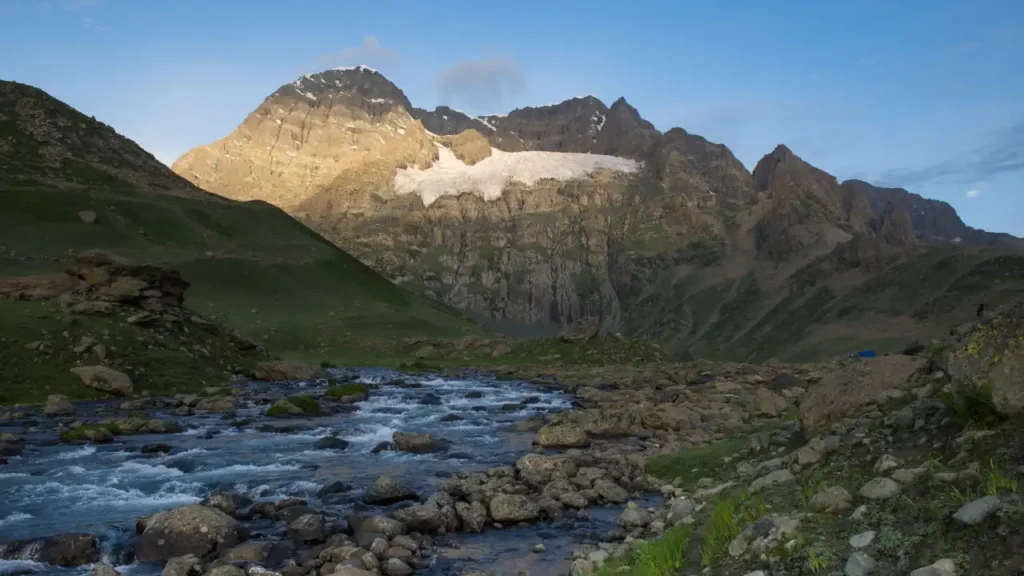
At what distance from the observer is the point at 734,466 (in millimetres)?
22484

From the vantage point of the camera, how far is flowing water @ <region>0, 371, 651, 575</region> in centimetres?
1886

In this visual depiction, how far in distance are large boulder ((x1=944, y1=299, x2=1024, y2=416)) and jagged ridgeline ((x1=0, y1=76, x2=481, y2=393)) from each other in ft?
290

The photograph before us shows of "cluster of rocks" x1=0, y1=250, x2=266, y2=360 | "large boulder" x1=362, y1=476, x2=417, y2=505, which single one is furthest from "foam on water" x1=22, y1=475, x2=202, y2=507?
"cluster of rocks" x1=0, y1=250, x2=266, y2=360

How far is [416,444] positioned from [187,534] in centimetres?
1538

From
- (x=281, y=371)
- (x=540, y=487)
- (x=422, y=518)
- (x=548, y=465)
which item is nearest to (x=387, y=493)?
(x=422, y=518)

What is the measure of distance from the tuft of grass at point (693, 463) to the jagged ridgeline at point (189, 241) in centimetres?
7394

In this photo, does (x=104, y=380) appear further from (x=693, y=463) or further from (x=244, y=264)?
(x=244, y=264)

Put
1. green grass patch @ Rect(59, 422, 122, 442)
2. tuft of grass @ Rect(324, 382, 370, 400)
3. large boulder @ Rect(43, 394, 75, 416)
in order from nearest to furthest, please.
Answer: green grass patch @ Rect(59, 422, 122, 442)
large boulder @ Rect(43, 394, 75, 416)
tuft of grass @ Rect(324, 382, 370, 400)

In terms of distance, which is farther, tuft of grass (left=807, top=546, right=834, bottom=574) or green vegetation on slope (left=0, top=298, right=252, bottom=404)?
green vegetation on slope (left=0, top=298, right=252, bottom=404)

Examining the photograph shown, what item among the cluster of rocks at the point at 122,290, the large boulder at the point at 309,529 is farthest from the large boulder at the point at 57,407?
the large boulder at the point at 309,529

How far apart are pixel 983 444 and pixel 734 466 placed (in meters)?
11.9

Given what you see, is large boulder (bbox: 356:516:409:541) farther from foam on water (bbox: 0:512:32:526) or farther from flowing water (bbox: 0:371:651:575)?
foam on water (bbox: 0:512:32:526)

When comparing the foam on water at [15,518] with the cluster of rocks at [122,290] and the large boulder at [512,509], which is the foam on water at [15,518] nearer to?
the large boulder at [512,509]

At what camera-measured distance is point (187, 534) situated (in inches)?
707
